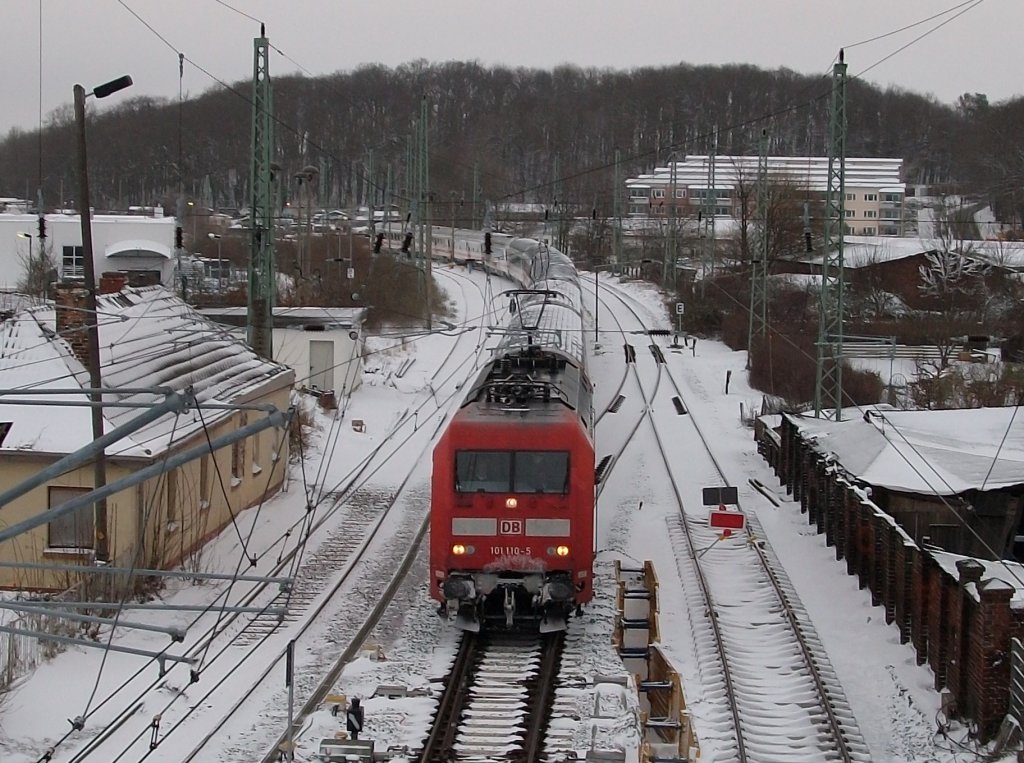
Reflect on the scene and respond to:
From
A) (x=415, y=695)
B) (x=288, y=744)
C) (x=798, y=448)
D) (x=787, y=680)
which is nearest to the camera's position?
(x=288, y=744)

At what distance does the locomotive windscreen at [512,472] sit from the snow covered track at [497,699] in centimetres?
189

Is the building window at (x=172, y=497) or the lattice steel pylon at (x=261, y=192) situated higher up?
the lattice steel pylon at (x=261, y=192)

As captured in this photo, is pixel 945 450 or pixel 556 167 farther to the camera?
pixel 556 167

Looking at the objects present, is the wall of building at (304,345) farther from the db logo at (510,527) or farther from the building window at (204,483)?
the db logo at (510,527)

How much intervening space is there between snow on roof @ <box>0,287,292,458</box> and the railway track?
7.06 m

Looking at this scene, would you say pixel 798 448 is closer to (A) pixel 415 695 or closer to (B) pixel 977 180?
(A) pixel 415 695

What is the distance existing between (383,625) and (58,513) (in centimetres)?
951

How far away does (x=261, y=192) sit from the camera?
80.0 feet

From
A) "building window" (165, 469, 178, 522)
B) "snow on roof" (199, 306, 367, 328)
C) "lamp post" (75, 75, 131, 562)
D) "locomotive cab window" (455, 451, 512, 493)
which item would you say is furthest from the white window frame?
"locomotive cab window" (455, 451, 512, 493)

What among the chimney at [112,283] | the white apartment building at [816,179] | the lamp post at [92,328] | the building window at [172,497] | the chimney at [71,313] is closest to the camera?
the lamp post at [92,328]

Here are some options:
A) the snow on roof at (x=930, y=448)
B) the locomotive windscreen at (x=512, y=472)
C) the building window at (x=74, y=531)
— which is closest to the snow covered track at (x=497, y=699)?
the locomotive windscreen at (x=512, y=472)

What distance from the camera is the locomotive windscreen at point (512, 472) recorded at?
14328 mm

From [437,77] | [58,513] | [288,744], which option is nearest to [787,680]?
[288,744]

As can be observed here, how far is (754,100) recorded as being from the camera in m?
161
